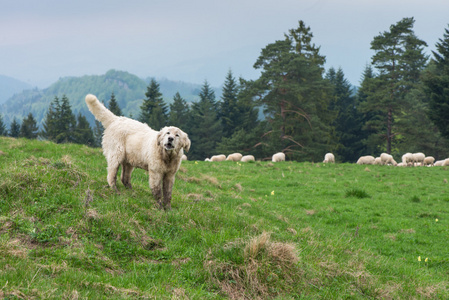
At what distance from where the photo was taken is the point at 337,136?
215 ft

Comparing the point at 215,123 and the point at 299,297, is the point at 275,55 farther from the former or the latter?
the point at 299,297

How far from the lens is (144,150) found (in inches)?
332

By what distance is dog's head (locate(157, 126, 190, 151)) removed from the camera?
750cm

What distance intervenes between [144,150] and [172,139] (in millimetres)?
1239

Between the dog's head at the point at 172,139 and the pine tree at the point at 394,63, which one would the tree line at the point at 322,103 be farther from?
the dog's head at the point at 172,139

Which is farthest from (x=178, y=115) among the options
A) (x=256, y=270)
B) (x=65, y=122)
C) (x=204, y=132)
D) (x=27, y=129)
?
(x=256, y=270)

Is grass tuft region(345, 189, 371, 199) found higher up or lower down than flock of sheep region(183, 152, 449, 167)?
lower down

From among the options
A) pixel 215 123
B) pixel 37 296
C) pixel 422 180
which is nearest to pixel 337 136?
pixel 215 123

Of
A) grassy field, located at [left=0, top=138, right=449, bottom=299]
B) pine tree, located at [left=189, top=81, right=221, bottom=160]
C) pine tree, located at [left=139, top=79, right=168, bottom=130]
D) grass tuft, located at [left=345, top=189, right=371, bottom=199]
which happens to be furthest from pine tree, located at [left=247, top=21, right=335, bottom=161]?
grassy field, located at [left=0, top=138, right=449, bottom=299]

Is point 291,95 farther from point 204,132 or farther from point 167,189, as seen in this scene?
point 167,189

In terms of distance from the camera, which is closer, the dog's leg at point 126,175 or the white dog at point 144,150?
the white dog at point 144,150

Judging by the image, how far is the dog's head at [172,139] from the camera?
24.6 ft

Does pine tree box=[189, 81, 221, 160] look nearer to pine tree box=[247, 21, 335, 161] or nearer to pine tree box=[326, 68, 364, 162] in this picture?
pine tree box=[247, 21, 335, 161]

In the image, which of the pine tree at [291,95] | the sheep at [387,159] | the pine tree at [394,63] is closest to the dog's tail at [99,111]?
the sheep at [387,159]
